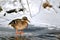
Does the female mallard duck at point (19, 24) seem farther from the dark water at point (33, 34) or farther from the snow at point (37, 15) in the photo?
the snow at point (37, 15)

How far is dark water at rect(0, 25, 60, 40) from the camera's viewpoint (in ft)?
5.84

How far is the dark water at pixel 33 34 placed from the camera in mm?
1780

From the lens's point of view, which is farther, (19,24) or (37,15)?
(37,15)

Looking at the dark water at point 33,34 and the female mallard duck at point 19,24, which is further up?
the female mallard duck at point 19,24

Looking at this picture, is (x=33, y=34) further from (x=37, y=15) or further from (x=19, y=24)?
(x=37, y=15)

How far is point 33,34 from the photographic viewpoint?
187 cm

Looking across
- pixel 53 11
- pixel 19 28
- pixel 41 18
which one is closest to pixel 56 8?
pixel 53 11

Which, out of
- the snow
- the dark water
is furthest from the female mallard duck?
the snow

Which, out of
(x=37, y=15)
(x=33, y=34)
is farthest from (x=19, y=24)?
(x=37, y=15)

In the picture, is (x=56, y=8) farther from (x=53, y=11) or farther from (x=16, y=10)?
(x=16, y=10)

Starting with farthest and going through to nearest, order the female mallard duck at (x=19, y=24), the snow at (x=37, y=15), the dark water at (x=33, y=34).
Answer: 1. the snow at (x=37, y=15)
2. the female mallard duck at (x=19, y=24)
3. the dark water at (x=33, y=34)

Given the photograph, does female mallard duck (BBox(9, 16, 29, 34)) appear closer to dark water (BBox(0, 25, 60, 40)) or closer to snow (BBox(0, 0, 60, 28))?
dark water (BBox(0, 25, 60, 40))

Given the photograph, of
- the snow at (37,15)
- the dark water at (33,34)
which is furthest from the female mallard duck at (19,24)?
the snow at (37,15)

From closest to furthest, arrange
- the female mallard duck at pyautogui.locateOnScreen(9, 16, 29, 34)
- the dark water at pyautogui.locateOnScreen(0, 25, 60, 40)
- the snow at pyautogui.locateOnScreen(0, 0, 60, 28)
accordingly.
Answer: the dark water at pyautogui.locateOnScreen(0, 25, 60, 40), the female mallard duck at pyautogui.locateOnScreen(9, 16, 29, 34), the snow at pyautogui.locateOnScreen(0, 0, 60, 28)
